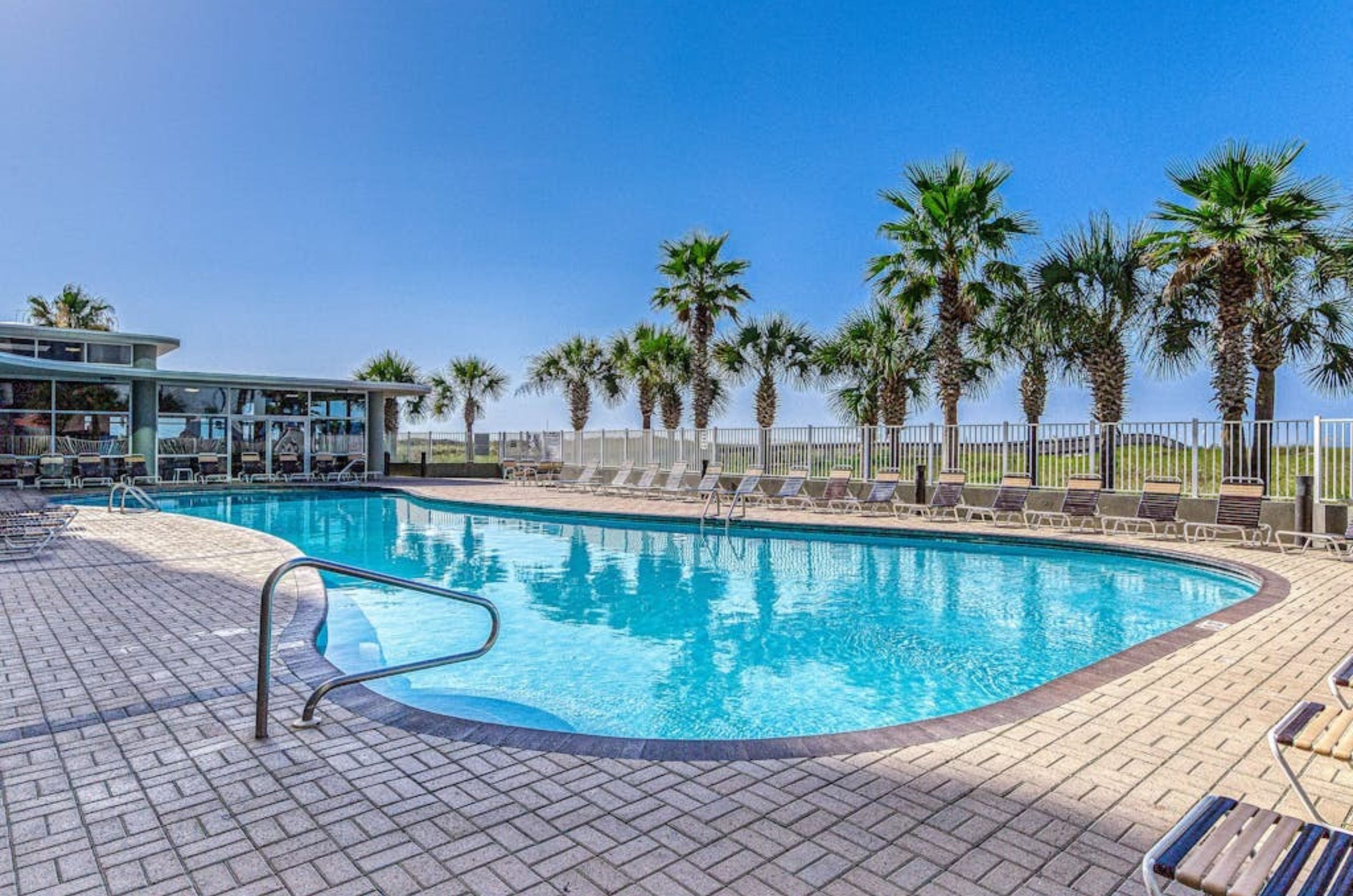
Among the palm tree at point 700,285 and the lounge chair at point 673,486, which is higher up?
the palm tree at point 700,285

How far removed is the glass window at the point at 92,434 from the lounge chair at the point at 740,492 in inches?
594

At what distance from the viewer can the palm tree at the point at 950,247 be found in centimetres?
1380

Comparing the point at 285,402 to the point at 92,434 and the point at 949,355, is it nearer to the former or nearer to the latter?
the point at 92,434

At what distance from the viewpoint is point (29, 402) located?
17.4m

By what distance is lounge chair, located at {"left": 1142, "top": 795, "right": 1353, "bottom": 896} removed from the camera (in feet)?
4.79

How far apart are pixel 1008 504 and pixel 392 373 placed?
75.7 feet

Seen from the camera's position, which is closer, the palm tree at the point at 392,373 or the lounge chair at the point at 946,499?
the lounge chair at the point at 946,499

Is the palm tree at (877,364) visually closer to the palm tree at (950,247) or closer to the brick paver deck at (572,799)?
the palm tree at (950,247)

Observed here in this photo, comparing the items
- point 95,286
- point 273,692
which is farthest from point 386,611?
point 95,286

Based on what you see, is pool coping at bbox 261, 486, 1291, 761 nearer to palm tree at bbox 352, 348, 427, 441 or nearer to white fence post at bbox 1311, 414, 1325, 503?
white fence post at bbox 1311, 414, 1325, 503

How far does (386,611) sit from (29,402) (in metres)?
16.3

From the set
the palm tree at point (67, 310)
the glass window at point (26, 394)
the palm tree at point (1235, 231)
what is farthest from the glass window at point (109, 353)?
the palm tree at point (1235, 231)

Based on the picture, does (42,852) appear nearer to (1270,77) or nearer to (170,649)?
(170,649)

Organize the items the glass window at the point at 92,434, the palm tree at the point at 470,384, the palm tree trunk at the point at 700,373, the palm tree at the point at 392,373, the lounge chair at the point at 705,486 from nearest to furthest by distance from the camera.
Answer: the lounge chair at the point at 705,486, the glass window at the point at 92,434, the palm tree trunk at the point at 700,373, the palm tree at the point at 392,373, the palm tree at the point at 470,384
